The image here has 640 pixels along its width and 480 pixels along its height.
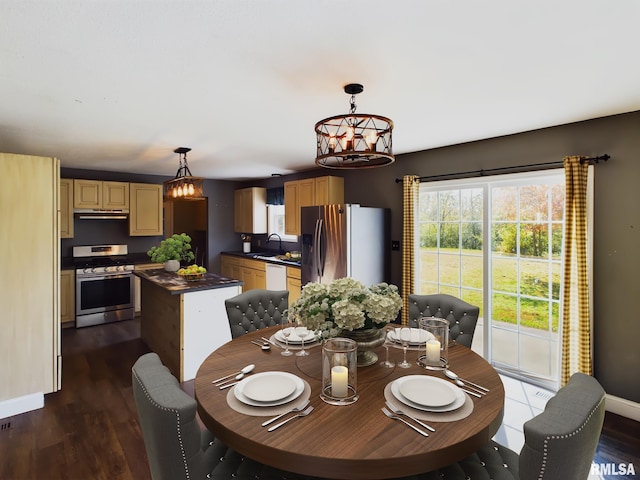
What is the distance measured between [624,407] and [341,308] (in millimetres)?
2710

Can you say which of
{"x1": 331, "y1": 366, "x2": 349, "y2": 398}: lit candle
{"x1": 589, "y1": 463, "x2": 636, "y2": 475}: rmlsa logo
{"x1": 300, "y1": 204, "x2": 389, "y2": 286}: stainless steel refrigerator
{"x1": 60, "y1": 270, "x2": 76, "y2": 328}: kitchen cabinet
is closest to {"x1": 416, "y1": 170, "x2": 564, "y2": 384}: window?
{"x1": 300, "y1": 204, "x2": 389, "y2": 286}: stainless steel refrigerator

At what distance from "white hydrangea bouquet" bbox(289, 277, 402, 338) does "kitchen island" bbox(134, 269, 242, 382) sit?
1850 mm

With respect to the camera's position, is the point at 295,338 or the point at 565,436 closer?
the point at 565,436

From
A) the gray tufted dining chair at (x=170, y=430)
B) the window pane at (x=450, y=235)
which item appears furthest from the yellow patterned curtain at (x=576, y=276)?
the gray tufted dining chair at (x=170, y=430)

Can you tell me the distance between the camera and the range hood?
5.23m

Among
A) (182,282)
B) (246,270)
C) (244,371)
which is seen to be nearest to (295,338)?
(244,371)

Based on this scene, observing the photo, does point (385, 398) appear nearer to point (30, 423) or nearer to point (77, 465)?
point (77, 465)

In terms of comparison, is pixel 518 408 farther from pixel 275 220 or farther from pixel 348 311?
pixel 275 220

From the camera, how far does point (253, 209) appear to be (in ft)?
21.0

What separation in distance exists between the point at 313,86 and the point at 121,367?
11.0ft

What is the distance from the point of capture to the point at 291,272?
197 inches

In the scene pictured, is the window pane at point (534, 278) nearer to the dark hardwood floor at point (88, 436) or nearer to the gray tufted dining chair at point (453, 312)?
the dark hardwood floor at point (88, 436)

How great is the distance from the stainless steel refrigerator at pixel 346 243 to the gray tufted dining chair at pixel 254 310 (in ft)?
4.61

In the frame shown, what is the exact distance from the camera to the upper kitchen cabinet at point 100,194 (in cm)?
513
